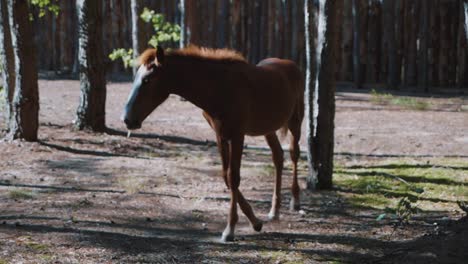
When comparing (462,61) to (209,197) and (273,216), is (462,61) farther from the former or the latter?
(273,216)

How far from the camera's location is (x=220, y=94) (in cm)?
569

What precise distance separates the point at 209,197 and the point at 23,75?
3.75 metres

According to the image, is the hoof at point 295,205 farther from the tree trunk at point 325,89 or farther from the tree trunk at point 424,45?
the tree trunk at point 424,45

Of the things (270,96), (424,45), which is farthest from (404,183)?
(424,45)

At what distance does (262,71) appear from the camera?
6324 mm

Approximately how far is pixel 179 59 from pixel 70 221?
1.76 m

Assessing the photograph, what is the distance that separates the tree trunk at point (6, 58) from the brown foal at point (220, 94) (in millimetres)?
5034

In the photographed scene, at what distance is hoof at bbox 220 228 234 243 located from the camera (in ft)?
18.7

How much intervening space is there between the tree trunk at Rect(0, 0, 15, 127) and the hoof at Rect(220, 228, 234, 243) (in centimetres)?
538

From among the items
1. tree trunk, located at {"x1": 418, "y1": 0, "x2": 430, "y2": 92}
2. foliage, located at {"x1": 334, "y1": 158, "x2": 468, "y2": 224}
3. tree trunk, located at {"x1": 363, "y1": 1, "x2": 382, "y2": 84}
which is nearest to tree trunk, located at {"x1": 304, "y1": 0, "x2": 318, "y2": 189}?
foliage, located at {"x1": 334, "y1": 158, "x2": 468, "y2": 224}

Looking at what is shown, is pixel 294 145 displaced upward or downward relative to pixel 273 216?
upward

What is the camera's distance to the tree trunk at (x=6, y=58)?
10.1 meters

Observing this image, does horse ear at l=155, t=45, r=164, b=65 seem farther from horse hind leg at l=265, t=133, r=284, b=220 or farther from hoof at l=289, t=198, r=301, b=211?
hoof at l=289, t=198, r=301, b=211

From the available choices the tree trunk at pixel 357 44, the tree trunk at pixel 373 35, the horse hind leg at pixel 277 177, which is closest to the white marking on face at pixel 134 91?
the horse hind leg at pixel 277 177
